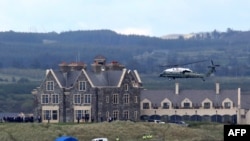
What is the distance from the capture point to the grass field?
95.8 m

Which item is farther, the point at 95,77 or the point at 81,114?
the point at 95,77

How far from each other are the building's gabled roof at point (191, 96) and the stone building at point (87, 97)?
5047 millimetres

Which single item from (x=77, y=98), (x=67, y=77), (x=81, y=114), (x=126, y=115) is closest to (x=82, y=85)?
(x=77, y=98)

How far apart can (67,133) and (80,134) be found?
116 centimetres

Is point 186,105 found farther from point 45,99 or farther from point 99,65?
point 45,99

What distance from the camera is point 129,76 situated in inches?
4550

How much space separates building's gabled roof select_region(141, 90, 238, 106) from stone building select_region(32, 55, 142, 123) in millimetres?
5047

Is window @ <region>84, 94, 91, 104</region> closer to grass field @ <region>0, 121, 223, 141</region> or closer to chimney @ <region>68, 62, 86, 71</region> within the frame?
chimney @ <region>68, 62, 86, 71</region>

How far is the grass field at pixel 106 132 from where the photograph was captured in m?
95.8

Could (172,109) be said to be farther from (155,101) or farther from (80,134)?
(80,134)

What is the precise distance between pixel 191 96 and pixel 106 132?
24690mm

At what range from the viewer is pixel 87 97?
11381cm

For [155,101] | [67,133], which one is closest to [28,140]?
[67,133]

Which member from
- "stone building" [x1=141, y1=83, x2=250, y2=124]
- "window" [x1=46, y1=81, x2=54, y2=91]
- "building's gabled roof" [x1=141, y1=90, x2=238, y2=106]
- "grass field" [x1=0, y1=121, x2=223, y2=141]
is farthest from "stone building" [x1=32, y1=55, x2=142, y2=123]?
Answer: "grass field" [x1=0, y1=121, x2=223, y2=141]
